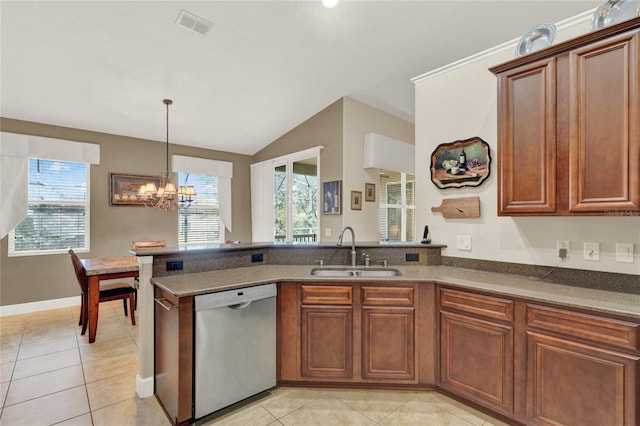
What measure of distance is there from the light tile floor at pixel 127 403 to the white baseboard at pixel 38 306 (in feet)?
5.21

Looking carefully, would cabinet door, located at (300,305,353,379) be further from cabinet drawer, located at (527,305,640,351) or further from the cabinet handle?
cabinet drawer, located at (527,305,640,351)

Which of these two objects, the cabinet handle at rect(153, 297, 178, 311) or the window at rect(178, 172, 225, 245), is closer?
the cabinet handle at rect(153, 297, 178, 311)

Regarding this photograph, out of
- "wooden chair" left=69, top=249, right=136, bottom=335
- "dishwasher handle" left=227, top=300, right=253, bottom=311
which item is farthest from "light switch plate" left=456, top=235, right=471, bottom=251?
"wooden chair" left=69, top=249, right=136, bottom=335

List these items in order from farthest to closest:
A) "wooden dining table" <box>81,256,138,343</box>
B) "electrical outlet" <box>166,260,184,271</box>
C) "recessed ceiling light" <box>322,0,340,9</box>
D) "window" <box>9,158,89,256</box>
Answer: "window" <box>9,158,89,256</box>
"wooden dining table" <box>81,256,138,343</box>
"recessed ceiling light" <box>322,0,340,9</box>
"electrical outlet" <box>166,260,184,271</box>

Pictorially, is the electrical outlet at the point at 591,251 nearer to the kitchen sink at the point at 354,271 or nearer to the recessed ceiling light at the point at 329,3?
the kitchen sink at the point at 354,271

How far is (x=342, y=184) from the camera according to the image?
15.1 feet

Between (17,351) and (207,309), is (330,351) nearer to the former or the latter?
(207,309)

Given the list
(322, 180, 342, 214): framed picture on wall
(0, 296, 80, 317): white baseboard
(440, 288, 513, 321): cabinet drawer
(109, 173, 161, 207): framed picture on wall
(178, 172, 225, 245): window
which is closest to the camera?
(440, 288, 513, 321): cabinet drawer

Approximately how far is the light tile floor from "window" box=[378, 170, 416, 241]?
3278 millimetres

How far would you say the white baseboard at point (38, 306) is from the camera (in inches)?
163

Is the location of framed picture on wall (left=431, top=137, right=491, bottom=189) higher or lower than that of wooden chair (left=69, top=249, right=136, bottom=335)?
higher

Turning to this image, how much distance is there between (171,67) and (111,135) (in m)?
2.19

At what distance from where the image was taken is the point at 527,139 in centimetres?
205

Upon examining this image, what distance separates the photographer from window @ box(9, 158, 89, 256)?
4.30 meters
